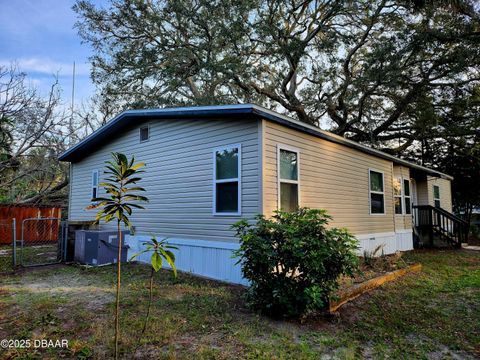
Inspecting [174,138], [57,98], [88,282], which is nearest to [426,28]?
[174,138]

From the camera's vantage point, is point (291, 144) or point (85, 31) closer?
point (291, 144)

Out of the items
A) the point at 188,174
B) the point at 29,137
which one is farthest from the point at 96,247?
the point at 29,137

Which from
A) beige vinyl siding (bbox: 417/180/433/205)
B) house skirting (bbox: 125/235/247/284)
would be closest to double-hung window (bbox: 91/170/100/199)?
house skirting (bbox: 125/235/247/284)

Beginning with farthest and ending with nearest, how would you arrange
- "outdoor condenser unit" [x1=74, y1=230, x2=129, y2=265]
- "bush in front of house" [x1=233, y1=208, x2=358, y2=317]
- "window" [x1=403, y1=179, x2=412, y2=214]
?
1. "window" [x1=403, y1=179, x2=412, y2=214]
2. "outdoor condenser unit" [x1=74, y1=230, x2=129, y2=265]
3. "bush in front of house" [x1=233, y1=208, x2=358, y2=317]

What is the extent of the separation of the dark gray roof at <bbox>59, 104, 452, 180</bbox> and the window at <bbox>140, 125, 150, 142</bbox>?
24 centimetres

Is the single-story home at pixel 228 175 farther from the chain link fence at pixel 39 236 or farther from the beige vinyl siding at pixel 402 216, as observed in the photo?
the chain link fence at pixel 39 236

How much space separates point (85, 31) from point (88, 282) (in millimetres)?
12395

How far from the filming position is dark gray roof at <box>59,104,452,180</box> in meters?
5.84

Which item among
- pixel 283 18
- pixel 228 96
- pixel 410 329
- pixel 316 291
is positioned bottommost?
pixel 410 329

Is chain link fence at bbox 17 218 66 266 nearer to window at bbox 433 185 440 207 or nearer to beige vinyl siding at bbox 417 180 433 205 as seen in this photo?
beige vinyl siding at bbox 417 180 433 205

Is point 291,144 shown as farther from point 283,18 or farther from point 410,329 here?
point 283,18

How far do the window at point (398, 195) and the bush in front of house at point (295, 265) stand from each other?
23.6 feet

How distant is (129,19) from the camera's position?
14008 millimetres

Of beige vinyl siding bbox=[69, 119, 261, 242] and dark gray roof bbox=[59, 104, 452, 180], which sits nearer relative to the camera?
dark gray roof bbox=[59, 104, 452, 180]
